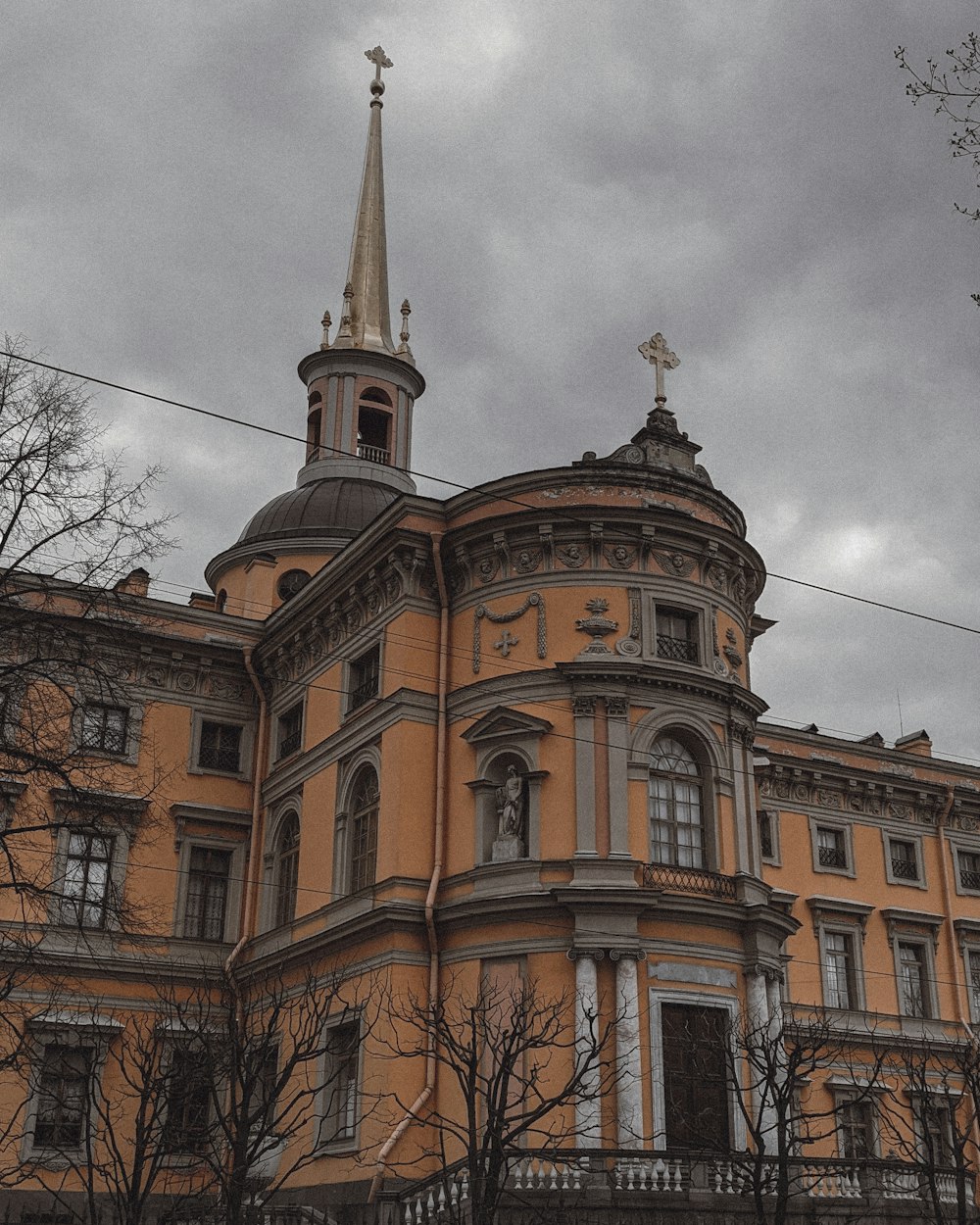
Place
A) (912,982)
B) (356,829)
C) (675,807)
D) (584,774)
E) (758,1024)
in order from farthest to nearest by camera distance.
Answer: (912,982), (356,829), (675,807), (584,774), (758,1024)

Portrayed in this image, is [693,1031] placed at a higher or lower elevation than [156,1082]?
higher

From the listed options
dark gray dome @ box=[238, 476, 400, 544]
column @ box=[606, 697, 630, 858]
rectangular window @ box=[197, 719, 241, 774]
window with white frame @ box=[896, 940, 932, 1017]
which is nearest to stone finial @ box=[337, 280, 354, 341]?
dark gray dome @ box=[238, 476, 400, 544]

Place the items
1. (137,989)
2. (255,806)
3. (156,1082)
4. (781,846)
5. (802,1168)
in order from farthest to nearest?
1. (781,846)
2. (255,806)
3. (137,989)
4. (802,1168)
5. (156,1082)

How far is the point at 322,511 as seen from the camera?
133ft

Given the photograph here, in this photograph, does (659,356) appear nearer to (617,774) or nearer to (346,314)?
(617,774)

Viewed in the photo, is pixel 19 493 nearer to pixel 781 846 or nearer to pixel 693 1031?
pixel 693 1031

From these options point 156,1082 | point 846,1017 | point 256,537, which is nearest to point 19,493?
point 156,1082

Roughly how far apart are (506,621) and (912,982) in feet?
57.2

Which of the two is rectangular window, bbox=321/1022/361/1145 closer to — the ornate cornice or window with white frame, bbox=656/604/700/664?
window with white frame, bbox=656/604/700/664

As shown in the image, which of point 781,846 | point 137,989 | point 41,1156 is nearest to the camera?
point 41,1156

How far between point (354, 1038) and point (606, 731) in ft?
23.5

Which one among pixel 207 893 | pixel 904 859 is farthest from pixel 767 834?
pixel 207 893

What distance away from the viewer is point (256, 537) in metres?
40.4

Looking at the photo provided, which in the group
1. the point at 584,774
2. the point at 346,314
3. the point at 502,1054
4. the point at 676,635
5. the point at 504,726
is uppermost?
the point at 346,314
